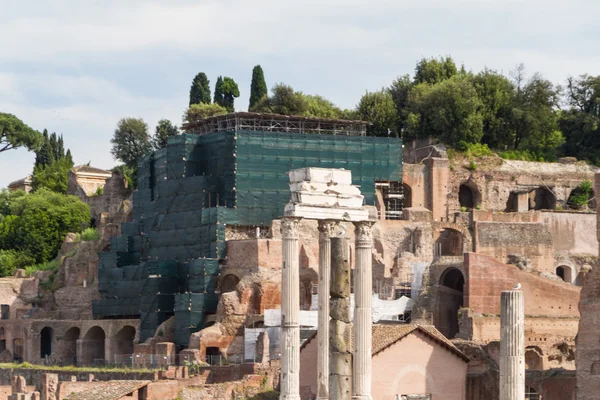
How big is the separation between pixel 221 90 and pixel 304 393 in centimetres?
3944

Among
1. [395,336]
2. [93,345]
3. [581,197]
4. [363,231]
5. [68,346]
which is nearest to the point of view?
[363,231]

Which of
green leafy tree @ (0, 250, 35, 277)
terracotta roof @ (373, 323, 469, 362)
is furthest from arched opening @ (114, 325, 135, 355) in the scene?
terracotta roof @ (373, 323, 469, 362)

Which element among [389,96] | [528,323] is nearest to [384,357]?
[528,323]

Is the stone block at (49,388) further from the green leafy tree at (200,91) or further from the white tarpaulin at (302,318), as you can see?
the green leafy tree at (200,91)

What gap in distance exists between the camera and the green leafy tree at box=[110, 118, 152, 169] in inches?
3568

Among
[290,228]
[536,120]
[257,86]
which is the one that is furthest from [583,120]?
[290,228]

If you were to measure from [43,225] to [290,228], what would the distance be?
39.2 meters

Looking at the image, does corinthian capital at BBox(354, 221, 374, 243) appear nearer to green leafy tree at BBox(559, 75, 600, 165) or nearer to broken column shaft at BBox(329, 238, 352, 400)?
broken column shaft at BBox(329, 238, 352, 400)

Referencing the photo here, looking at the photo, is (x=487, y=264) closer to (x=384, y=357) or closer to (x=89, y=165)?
(x=384, y=357)

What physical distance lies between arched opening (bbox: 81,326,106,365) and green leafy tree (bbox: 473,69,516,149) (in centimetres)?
2079

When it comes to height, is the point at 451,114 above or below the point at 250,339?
above

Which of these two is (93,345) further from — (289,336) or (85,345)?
(289,336)

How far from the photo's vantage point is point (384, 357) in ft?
180

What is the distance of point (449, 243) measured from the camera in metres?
71.5
